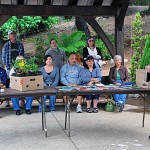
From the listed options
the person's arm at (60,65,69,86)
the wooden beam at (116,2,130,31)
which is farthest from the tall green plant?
the person's arm at (60,65,69,86)

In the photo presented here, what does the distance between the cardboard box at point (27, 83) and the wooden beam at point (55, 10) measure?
125 inches

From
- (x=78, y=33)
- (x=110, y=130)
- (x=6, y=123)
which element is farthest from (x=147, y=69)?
(x=78, y=33)

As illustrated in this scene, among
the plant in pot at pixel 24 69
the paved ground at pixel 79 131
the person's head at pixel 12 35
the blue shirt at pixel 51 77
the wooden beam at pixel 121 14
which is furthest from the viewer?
the wooden beam at pixel 121 14

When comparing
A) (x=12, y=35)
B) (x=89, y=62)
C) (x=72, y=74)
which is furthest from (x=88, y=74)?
(x=12, y=35)

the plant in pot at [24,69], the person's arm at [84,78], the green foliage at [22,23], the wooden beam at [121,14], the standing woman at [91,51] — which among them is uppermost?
the green foliage at [22,23]

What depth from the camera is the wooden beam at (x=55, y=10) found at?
8.78 metres

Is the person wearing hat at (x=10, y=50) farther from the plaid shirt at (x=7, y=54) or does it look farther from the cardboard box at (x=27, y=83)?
the cardboard box at (x=27, y=83)

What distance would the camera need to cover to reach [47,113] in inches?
326

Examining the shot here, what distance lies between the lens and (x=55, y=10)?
30.1 feet

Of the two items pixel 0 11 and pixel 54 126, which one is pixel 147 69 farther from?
pixel 0 11

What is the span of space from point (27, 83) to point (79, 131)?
1379 millimetres

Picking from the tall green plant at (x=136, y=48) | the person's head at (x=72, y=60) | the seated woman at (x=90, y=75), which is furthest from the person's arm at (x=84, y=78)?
the tall green plant at (x=136, y=48)

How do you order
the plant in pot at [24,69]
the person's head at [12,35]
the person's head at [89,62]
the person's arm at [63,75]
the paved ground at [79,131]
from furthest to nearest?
the person's head at [12,35] < the person's arm at [63,75] < the person's head at [89,62] < the plant in pot at [24,69] < the paved ground at [79,131]

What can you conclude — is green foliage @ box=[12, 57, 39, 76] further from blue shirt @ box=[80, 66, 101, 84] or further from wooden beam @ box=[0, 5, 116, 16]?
wooden beam @ box=[0, 5, 116, 16]
